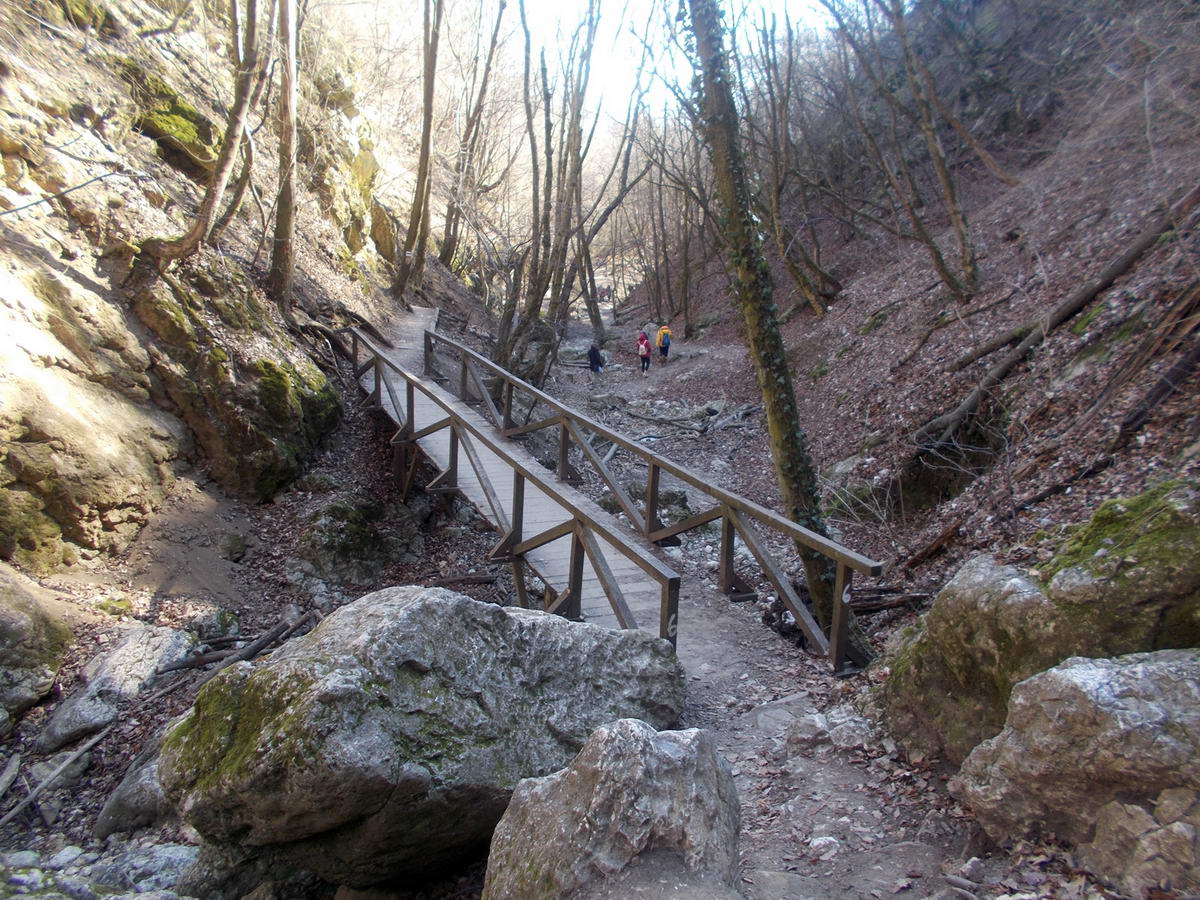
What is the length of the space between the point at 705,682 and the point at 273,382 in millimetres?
7581

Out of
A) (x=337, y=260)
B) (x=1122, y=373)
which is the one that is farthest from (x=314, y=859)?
(x=337, y=260)

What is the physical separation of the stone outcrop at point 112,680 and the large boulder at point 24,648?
0.25 metres

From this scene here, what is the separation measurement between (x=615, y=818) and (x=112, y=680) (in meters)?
5.73

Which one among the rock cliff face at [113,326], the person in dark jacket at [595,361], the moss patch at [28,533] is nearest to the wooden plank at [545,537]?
the rock cliff face at [113,326]

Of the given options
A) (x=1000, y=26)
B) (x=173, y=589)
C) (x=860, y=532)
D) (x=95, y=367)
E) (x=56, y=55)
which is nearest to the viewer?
(x=173, y=589)

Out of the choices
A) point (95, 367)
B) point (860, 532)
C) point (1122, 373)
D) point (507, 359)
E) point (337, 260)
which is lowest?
point (860, 532)

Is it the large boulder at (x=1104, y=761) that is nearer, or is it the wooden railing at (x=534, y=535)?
the large boulder at (x=1104, y=761)

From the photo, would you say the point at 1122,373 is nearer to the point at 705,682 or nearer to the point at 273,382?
the point at 705,682

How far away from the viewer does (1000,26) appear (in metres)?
20.2

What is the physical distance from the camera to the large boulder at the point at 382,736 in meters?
3.27

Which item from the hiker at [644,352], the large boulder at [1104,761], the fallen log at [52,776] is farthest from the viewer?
the hiker at [644,352]

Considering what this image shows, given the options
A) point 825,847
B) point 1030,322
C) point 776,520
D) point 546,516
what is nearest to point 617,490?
point 546,516

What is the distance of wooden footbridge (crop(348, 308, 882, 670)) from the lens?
491cm

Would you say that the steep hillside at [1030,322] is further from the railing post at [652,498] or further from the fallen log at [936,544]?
the railing post at [652,498]
